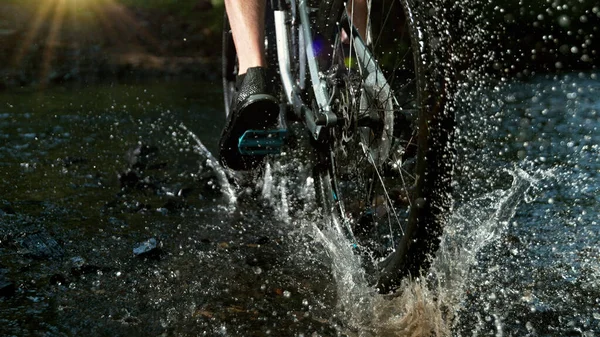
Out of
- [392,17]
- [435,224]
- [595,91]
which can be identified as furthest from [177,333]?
[595,91]

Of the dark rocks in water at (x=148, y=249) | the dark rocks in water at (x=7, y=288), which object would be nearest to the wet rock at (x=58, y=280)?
the dark rocks in water at (x=7, y=288)

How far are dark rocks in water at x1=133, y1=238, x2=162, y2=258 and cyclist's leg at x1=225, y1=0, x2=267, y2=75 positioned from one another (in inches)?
33.3

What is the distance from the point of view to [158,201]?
357 centimetres

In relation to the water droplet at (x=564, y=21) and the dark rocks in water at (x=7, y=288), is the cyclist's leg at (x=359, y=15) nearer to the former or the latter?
the dark rocks in water at (x=7, y=288)

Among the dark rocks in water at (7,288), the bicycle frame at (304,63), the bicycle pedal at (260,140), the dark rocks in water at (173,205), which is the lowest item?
the dark rocks in water at (7,288)

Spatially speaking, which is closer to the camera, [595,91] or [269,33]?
[269,33]

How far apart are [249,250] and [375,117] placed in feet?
2.80

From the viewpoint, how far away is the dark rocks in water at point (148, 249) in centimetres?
273

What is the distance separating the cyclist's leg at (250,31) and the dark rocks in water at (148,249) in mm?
845

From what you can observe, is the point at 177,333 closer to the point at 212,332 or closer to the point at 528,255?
the point at 212,332

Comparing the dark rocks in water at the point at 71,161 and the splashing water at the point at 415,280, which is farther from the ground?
the splashing water at the point at 415,280

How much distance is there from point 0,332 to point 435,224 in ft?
4.40

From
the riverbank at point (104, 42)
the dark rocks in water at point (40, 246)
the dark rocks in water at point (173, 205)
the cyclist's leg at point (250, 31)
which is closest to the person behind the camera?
the dark rocks in water at point (40, 246)

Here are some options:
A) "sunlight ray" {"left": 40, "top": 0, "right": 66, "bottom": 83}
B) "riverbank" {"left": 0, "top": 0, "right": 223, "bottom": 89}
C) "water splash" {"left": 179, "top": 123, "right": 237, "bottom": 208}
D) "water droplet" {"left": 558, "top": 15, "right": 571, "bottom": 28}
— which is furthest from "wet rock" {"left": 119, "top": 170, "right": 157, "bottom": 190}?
"water droplet" {"left": 558, "top": 15, "right": 571, "bottom": 28}
